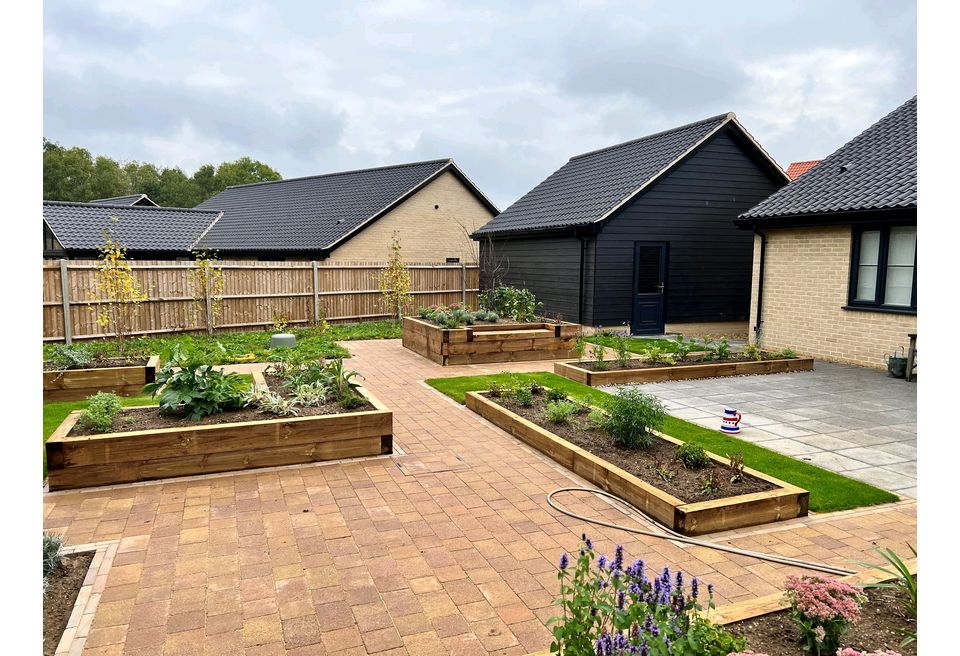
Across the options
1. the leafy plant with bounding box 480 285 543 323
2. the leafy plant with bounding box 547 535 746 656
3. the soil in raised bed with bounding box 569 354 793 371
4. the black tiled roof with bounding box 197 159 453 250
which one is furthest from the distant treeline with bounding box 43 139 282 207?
the leafy plant with bounding box 547 535 746 656

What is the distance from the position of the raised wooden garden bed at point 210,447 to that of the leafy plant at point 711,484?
2.77m

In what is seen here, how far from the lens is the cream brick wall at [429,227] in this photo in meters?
21.4

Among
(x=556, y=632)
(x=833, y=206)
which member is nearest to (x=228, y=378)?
(x=556, y=632)

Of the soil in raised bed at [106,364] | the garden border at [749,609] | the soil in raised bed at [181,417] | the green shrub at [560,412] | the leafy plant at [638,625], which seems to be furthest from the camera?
the soil in raised bed at [106,364]

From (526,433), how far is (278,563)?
120 inches

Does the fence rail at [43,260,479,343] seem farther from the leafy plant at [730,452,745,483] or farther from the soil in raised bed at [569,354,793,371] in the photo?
the leafy plant at [730,452,745,483]

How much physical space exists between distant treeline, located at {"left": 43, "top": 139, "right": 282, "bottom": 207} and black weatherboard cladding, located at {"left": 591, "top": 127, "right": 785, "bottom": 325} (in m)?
51.2

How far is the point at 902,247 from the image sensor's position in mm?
10734

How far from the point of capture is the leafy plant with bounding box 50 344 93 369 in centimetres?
845

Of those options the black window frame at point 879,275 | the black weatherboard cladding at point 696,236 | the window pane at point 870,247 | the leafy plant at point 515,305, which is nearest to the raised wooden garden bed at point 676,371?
the black window frame at point 879,275

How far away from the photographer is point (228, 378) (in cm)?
616

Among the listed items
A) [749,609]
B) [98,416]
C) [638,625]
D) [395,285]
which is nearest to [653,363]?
[749,609]

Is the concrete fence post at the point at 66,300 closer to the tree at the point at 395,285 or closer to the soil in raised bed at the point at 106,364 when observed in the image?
the soil in raised bed at the point at 106,364

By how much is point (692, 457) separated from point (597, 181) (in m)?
13.0
